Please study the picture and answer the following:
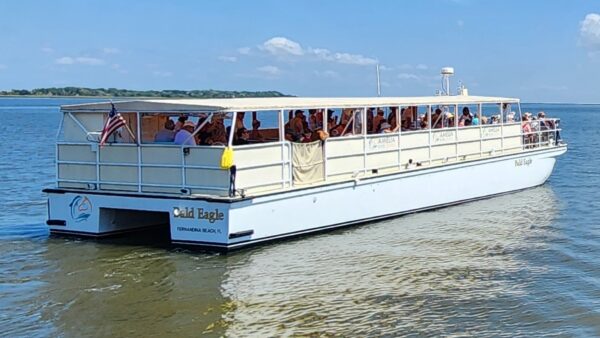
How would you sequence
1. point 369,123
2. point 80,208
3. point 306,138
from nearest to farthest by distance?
1. point 80,208
2. point 306,138
3. point 369,123

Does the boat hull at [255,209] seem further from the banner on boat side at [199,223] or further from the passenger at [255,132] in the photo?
the passenger at [255,132]

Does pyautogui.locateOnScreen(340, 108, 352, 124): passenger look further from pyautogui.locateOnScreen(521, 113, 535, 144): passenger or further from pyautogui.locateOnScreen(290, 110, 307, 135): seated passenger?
pyautogui.locateOnScreen(521, 113, 535, 144): passenger

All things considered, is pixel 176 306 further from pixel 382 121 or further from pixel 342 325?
pixel 382 121

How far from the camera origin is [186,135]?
15070 mm

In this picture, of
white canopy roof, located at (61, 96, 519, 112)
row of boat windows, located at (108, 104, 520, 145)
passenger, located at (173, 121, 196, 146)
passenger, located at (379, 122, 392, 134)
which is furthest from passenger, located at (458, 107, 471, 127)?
passenger, located at (173, 121, 196, 146)

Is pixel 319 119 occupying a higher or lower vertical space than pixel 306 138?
higher

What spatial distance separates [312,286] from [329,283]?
1.08ft

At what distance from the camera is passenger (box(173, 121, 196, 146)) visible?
14891 millimetres

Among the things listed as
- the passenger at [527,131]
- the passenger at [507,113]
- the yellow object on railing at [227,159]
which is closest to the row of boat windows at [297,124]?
the passenger at [507,113]

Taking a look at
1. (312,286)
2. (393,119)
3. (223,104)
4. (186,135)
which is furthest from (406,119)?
(312,286)

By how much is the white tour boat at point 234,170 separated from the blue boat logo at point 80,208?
0.02 m

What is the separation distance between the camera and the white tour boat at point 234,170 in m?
14.4

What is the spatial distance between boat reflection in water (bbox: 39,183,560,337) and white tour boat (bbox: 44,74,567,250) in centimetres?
53

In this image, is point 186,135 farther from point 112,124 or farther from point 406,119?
point 406,119
